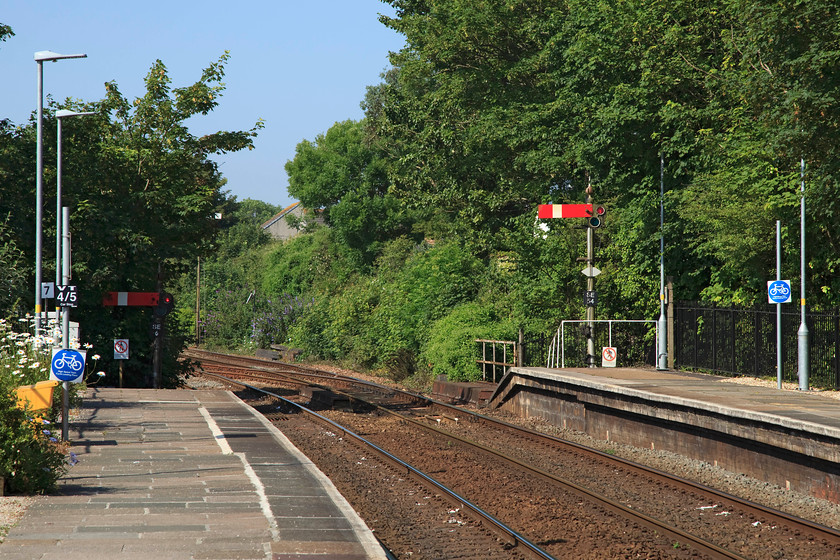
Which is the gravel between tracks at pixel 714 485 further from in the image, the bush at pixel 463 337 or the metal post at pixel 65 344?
the bush at pixel 463 337

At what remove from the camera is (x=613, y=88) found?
23969 millimetres

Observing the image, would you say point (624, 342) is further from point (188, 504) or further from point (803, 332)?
point (188, 504)

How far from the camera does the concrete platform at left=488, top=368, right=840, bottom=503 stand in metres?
11.8

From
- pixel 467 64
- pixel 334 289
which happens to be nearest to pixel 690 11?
pixel 467 64

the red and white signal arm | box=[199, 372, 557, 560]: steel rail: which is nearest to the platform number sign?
box=[199, 372, 557, 560]: steel rail

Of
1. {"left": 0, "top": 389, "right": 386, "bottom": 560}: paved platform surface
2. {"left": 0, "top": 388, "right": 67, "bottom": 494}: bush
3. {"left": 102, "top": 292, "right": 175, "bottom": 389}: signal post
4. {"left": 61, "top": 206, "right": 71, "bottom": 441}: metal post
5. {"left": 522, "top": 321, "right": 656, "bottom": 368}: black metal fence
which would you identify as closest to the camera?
{"left": 0, "top": 389, "right": 386, "bottom": 560}: paved platform surface

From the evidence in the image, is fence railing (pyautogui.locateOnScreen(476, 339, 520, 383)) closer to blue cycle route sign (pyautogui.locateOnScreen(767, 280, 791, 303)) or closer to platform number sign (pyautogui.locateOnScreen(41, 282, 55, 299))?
blue cycle route sign (pyautogui.locateOnScreen(767, 280, 791, 303))

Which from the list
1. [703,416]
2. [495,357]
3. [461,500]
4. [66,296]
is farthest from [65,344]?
[495,357]

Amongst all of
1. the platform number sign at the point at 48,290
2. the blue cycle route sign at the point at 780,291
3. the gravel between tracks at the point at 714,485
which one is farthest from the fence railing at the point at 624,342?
the platform number sign at the point at 48,290

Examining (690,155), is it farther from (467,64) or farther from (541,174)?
(467,64)

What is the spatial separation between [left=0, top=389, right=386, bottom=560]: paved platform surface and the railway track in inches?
86.9

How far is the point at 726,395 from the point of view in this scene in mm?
15867

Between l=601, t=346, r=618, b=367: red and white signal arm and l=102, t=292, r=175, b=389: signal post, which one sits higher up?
l=102, t=292, r=175, b=389: signal post

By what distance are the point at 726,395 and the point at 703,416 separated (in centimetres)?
198
